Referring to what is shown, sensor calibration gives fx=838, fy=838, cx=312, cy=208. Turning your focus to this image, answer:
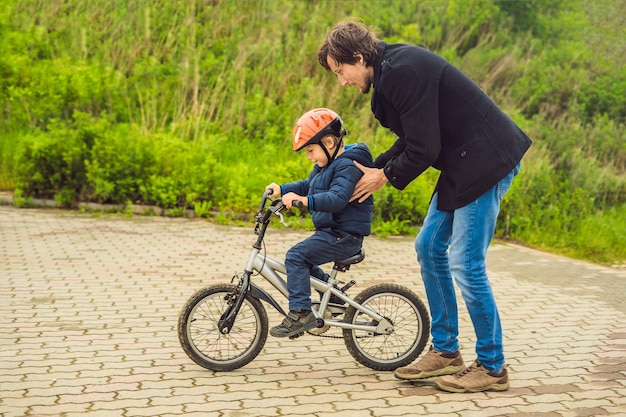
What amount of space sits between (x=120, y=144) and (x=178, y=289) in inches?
176

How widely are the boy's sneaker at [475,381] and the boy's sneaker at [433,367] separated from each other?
0.36 feet

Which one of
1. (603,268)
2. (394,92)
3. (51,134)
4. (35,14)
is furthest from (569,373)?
(35,14)

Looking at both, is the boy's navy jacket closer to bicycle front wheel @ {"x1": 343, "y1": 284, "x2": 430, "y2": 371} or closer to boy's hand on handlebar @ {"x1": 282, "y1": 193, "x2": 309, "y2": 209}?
boy's hand on handlebar @ {"x1": 282, "y1": 193, "x2": 309, "y2": 209}

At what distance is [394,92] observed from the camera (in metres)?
4.40

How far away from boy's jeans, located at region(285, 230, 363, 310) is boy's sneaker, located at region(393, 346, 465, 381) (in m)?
0.69

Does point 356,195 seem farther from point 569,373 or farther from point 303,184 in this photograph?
point 569,373

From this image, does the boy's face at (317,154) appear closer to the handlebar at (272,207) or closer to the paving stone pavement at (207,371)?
the handlebar at (272,207)

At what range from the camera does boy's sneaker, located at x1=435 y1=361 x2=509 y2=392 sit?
4.70 meters

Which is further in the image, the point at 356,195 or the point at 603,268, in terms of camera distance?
the point at 603,268

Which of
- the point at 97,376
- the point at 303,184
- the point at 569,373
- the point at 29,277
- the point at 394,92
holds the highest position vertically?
the point at 394,92

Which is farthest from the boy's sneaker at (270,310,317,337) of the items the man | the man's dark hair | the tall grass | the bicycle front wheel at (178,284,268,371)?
the tall grass

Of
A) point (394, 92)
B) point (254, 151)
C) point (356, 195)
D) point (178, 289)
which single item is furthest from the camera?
point (254, 151)

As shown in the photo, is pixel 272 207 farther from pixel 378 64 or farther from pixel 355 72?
pixel 378 64

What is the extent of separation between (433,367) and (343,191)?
3.83ft
